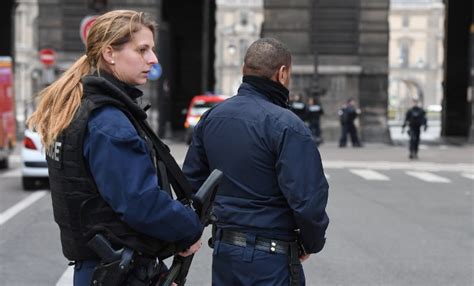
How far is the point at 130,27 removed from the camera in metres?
3.47

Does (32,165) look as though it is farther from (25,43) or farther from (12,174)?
(25,43)

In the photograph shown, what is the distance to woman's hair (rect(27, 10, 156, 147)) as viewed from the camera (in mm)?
3416

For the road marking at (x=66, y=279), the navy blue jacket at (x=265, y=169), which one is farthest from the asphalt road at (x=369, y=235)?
the navy blue jacket at (x=265, y=169)

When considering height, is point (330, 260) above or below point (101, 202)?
below

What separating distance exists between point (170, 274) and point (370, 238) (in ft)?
24.3

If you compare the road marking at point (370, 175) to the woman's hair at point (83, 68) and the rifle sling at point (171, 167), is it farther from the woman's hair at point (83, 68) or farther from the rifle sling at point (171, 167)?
the woman's hair at point (83, 68)

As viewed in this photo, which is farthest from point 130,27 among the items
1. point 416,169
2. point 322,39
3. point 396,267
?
point 322,39

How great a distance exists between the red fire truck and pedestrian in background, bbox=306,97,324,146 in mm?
10908

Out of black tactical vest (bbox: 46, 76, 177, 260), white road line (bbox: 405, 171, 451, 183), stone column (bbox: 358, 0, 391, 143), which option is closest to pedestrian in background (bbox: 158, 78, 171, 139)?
stone column (bbox: 358, 0, 391, 143)

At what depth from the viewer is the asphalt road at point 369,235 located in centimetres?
838

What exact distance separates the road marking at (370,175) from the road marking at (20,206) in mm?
6964

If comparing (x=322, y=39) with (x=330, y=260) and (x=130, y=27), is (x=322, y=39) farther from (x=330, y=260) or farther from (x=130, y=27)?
(x=130, y=27)

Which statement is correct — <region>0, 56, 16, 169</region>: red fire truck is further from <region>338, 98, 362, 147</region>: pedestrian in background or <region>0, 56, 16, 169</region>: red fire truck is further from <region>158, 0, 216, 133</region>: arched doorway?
<region>158, 0, 216, 133</region>: arched doorway

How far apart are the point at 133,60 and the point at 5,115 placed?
18050 millimetres
